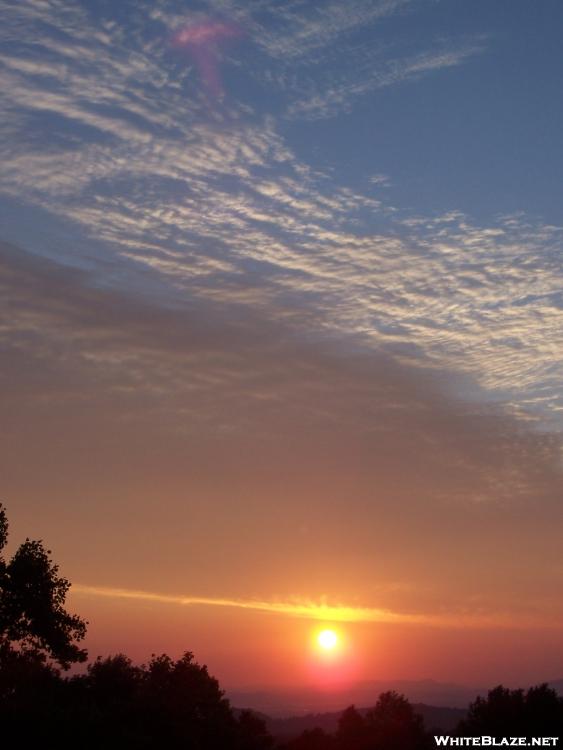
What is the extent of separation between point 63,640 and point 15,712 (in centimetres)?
572

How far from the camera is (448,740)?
76.2 meters

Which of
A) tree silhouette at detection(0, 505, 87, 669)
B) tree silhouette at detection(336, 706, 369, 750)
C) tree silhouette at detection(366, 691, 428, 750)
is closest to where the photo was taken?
tree silhouette at detection(0, 505, 87, 669)

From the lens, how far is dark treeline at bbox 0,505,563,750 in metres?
62.2

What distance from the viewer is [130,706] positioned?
71.4m

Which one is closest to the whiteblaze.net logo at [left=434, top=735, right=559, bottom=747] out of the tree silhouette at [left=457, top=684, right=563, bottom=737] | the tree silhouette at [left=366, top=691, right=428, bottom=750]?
the tree silhouette at [left=457, top=684, right=563, bottom=737]

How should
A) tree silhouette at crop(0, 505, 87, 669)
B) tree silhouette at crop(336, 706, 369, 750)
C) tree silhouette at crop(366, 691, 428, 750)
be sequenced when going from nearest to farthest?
tree silhouette at crop(0, 505, 87, 669) < tree silhouette at crop(366, 691, 428, 750) < tree silhouette at crop(336, 706, 369, 750)

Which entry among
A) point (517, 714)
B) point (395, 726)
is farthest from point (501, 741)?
point (395, 726)

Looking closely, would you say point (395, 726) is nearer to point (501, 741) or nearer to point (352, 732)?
point (352, 732)

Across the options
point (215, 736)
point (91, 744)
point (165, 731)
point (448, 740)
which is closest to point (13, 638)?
point (91, 744)

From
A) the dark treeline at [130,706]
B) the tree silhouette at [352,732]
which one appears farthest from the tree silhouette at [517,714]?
the tree silhouette at [352,732]

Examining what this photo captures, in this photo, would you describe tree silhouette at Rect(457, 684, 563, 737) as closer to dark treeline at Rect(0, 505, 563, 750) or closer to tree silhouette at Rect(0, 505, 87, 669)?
dark treeline at Rect(0, 505, 563, 750)

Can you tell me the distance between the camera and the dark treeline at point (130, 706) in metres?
62.2

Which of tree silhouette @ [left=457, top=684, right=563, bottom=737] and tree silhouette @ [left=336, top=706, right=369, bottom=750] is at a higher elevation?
tree silhouette @ [left=457, top=684, right=563, bottom=737]

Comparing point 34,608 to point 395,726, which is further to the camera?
point 395,726
